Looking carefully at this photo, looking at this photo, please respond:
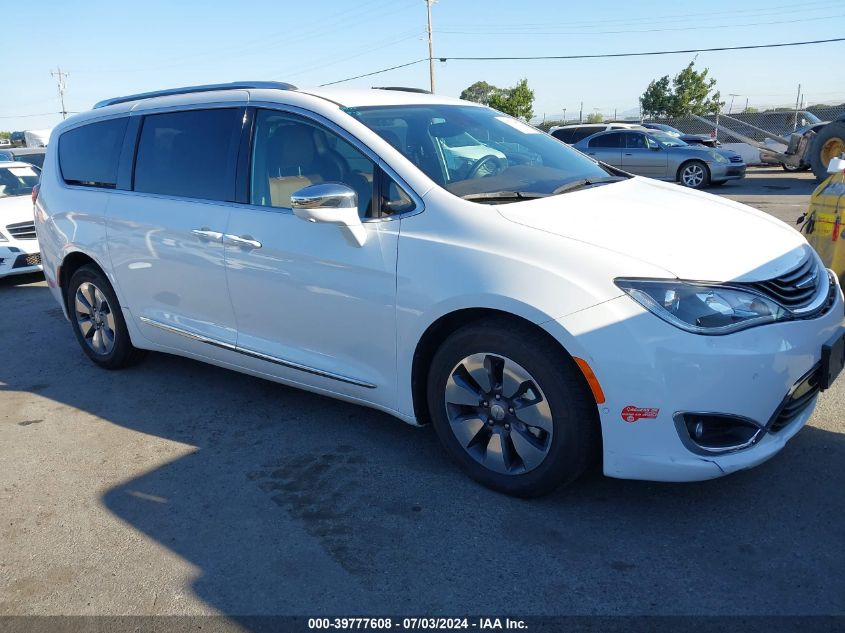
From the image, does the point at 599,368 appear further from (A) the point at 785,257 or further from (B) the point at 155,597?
(B) the point at 155,597

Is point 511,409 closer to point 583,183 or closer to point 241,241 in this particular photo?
point 583,183

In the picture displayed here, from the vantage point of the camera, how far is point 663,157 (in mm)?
17000

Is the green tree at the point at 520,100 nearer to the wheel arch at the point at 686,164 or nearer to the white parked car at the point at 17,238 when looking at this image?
the wheel arch at the point at 686,164

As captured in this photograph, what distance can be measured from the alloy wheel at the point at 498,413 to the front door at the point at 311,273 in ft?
1.23

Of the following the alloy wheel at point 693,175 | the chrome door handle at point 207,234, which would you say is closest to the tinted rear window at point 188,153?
the chrome door handle at point 207,234

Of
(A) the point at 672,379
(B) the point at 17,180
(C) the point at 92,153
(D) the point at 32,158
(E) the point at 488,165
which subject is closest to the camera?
(A) the point at 672,379

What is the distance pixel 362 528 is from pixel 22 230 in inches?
294

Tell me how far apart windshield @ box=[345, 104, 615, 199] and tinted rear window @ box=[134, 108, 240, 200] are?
858 millimetres

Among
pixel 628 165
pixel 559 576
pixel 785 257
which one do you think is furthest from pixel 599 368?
pixel 628 165

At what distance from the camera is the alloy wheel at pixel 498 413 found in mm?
3021

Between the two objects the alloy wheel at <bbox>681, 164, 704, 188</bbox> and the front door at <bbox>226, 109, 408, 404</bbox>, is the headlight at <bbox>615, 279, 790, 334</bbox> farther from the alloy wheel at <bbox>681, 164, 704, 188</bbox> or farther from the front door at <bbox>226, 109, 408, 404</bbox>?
the alloy wheel at <bbox>681, 164, 704, 188</bbox>


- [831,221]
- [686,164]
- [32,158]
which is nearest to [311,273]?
[831,221]

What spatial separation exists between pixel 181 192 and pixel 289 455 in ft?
5.66

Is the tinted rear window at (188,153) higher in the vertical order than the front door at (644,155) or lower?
higher
